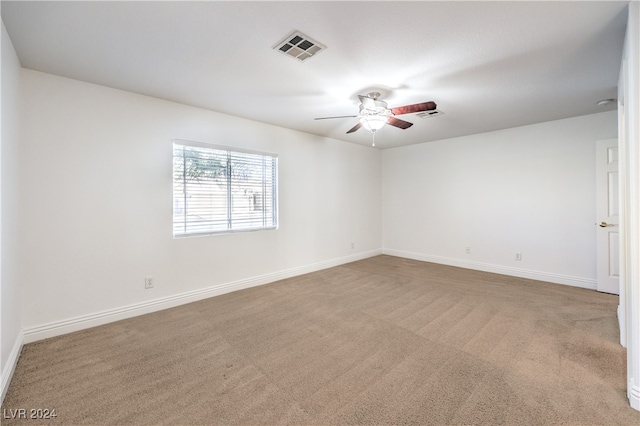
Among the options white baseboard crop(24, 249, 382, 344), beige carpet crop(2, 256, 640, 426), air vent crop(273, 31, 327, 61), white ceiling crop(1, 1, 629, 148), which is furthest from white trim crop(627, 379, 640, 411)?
white baseboard crop(24, 249, 382, 344)

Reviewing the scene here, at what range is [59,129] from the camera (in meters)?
2.54

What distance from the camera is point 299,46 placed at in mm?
2061

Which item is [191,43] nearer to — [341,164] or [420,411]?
[420,411]

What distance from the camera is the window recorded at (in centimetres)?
333

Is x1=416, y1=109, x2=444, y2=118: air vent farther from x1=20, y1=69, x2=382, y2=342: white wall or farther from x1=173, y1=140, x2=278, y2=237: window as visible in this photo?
x1=173, y1=140, x2=278, y2=237: window

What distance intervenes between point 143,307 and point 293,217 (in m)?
2.32

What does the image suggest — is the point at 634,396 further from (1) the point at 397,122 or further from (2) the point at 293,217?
(2) the point at 293,217

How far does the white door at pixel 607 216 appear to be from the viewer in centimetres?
347

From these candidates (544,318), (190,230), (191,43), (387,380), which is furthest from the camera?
(190,230)

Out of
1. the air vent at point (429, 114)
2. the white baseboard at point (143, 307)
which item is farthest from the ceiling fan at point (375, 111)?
the white baseboard at point (143, 307)

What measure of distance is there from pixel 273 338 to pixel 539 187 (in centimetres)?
446

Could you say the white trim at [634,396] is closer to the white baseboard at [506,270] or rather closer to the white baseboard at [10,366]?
the white baseboard at [506,270]

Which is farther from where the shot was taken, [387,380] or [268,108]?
[268,108]

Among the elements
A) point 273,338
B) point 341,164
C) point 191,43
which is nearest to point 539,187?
point 341,164
